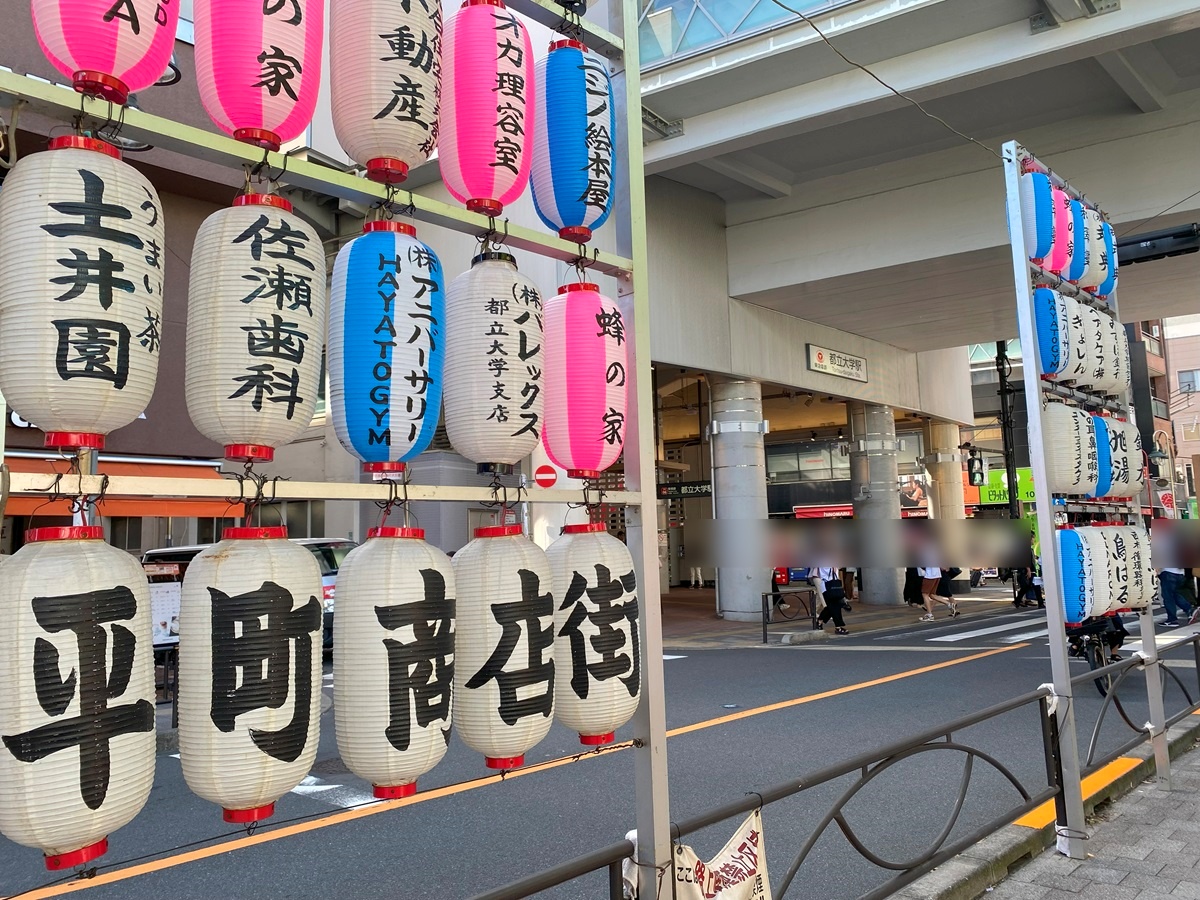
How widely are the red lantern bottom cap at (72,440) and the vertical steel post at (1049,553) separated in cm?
448

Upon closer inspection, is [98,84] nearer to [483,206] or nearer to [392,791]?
[483,206]

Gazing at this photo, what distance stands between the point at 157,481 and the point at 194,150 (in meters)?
0.89

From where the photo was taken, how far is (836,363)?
2072 cm

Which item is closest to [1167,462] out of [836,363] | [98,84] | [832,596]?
[836,363]

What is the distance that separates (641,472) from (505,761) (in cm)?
115

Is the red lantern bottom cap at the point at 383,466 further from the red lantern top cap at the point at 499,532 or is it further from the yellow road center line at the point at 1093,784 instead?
the yellow road center line at the point at 1093,784

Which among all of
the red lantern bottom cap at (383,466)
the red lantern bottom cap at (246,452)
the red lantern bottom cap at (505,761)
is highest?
the red lantern bottom cap at (246,452)

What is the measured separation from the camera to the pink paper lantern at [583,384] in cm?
298

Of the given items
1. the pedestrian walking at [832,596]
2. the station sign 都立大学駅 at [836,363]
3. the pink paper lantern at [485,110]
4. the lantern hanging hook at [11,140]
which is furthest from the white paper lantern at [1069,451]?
the station sign 都立大学駅 at [836,363]

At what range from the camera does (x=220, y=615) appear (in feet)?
6.49

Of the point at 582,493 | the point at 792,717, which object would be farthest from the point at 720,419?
the point at 582,493

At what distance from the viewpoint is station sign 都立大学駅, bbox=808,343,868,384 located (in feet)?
65.3

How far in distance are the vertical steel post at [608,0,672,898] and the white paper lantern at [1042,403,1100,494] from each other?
9.58 feet

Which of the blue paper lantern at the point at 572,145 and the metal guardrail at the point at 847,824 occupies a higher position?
the blue paper lantern at the point at 572,145
